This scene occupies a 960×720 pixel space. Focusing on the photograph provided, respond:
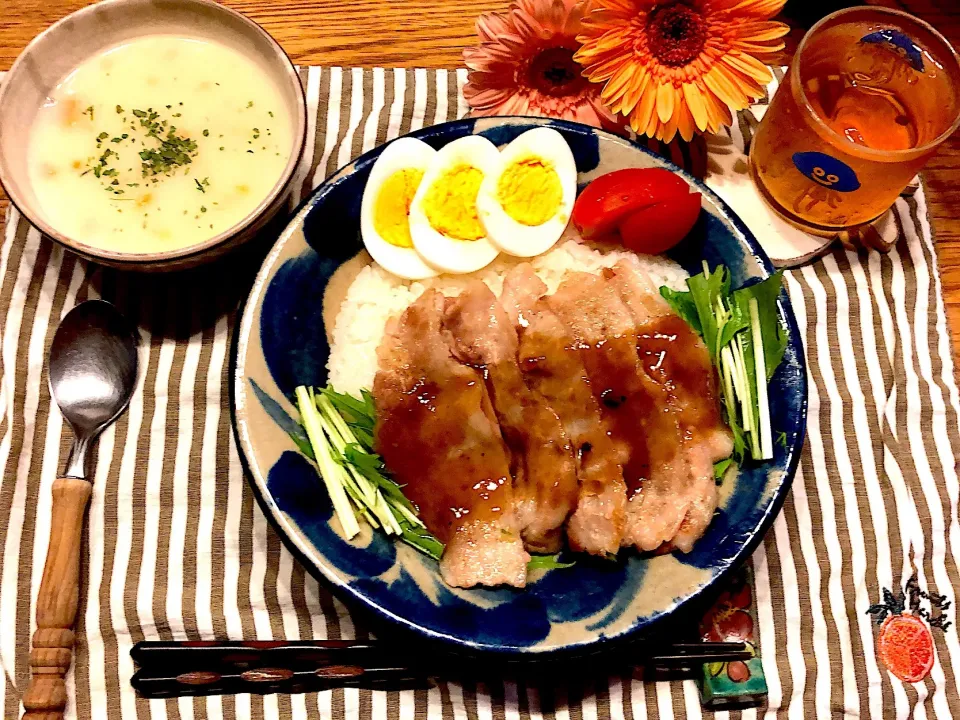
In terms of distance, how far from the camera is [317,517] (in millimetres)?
1535

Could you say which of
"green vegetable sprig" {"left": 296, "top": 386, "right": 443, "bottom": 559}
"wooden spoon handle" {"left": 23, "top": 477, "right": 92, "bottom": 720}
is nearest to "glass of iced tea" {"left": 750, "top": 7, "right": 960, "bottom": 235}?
"green vegetable sprig" {"left": 296, "top": 386, "right": 443, "bottom": 559}

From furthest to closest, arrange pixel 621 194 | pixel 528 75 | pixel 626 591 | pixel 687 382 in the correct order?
pixel 528 75 < pixel 621 194 < pixel 687 382 < pixel 626 591

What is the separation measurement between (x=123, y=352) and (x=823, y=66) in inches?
76.9

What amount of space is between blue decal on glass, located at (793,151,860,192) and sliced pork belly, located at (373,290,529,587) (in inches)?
40.3

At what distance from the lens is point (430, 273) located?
6.09 feet

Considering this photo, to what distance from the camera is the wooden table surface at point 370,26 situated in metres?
2.15

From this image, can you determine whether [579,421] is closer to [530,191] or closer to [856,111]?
[530,191]

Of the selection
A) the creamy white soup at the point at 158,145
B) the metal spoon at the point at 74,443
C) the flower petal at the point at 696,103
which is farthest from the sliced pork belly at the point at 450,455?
the flower petal at the point at 696,103

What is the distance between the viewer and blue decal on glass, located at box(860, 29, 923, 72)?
184cm

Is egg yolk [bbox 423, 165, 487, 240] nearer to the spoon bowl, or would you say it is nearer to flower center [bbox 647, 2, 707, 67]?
flower center [bbox 647, 2, 707, 67]

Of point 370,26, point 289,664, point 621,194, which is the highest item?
point 370,26

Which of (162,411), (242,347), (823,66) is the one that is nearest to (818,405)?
(823,66)

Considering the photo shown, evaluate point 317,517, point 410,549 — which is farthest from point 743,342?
point 317,517

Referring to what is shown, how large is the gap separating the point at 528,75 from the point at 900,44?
3.12 ft
